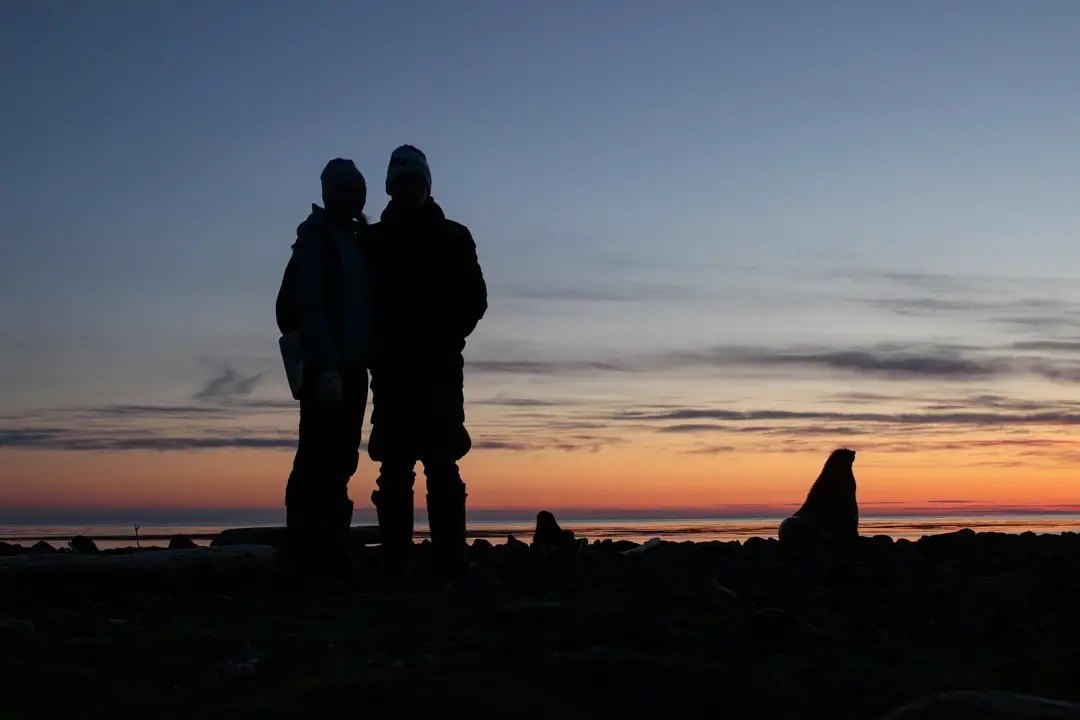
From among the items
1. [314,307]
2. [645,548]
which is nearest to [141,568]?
[314,307]

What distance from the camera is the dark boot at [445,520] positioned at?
290 inches

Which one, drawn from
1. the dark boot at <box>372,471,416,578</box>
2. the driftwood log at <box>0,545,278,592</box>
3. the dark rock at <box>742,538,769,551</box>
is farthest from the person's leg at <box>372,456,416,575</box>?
the dark rock at <box>742,538,769,551</box>

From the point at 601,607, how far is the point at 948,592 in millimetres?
2121

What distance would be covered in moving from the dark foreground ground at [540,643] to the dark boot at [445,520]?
188 mm

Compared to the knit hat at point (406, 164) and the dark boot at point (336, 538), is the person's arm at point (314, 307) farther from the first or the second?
the dark boot at point (336, 538)

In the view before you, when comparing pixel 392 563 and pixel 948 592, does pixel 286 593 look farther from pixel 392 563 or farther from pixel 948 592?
pixel 948 592

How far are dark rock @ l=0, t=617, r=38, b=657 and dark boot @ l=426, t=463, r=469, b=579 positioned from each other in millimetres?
3199

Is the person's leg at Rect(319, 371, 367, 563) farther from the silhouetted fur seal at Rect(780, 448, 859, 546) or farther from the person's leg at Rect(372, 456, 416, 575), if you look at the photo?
the silhouetted fur seal at Rect(780, 448, 859, 546)

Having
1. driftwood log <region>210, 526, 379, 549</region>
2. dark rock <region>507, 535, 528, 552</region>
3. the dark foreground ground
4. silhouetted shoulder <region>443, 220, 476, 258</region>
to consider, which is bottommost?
the dark foreground ground

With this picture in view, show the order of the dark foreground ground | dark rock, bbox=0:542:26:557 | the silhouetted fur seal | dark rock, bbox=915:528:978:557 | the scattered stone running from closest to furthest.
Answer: the dark foreground ground < dark rock, bbox=0:542:26:557 < the scattered stone < dark rock, bbox=915:528:978:557 < the silhouetted fur seal

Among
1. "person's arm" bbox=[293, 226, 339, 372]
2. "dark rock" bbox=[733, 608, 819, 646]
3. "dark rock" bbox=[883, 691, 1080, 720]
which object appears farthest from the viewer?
"person's arm" bbox=[293, 226, 339, 372]

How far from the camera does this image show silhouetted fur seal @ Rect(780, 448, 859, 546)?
11555mm

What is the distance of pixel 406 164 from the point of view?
7363 millimetres

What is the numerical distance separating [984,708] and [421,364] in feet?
16.8
